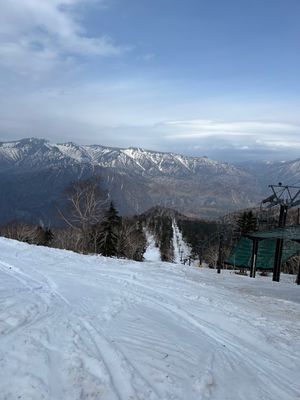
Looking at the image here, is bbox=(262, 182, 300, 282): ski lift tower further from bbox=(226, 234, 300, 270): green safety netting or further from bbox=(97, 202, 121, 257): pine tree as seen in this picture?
bbox=(97, 202, 121, 257): pine tree

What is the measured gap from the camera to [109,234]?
173 ft

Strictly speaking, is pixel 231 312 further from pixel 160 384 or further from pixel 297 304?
pixel 160 384

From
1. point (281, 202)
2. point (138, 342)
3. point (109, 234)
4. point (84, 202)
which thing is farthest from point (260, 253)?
point (109, 234)

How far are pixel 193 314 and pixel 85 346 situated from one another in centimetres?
429

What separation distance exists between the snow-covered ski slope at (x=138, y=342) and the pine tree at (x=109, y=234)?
3722 centimetres

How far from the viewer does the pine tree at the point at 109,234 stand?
51781 mm

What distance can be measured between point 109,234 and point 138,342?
45.3 metres

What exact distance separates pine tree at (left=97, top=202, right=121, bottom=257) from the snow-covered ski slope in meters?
37.2

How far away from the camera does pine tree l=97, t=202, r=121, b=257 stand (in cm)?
5178

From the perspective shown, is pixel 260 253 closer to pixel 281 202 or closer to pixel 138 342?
pixel 281 202

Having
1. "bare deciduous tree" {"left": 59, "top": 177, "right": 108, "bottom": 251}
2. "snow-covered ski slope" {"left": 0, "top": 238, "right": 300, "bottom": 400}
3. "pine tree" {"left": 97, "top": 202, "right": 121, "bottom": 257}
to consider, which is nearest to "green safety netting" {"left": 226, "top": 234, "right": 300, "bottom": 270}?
"bare deciduous tree" {"left": 59, "top": 177, "right": 108, "bottom": 251}

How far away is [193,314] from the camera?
1088 centimetres

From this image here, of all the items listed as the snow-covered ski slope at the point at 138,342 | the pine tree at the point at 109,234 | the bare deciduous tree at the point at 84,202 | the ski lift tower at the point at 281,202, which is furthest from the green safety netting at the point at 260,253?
the pine tree at the point at 109,234

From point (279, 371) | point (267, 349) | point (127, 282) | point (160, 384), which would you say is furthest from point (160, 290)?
point (160, 384)
